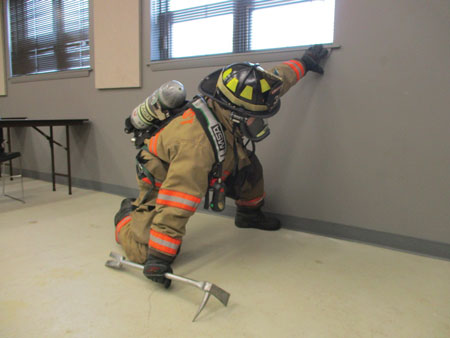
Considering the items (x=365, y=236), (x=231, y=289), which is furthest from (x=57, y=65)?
(x=365, y=236)

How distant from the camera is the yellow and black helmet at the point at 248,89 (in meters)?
1.61

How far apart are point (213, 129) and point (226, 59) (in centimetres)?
107

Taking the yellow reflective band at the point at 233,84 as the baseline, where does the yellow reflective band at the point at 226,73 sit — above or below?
above

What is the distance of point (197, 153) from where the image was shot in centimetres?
154

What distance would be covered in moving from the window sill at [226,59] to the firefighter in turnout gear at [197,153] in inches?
6.5

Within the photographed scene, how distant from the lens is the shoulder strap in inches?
63.4

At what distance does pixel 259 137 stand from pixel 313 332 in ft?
3.09

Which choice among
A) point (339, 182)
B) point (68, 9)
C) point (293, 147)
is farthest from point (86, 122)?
point (339, 182)

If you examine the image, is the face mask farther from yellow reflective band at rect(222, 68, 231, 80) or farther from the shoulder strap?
yellow reflective band at rect(222, 68, 231, 80)

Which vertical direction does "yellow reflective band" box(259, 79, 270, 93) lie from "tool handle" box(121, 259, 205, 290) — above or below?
above

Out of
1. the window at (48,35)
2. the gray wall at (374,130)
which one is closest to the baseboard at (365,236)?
the gray wall at (374,130)

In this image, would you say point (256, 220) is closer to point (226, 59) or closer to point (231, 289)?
point (231, 289)

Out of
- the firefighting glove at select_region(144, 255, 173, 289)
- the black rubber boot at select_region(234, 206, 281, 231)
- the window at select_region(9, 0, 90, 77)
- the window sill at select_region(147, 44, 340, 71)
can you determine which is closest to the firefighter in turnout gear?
the firefighting glove at select_region(144, 255, 173, 289)

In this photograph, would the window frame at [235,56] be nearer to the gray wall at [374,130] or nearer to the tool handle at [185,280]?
the gray wall at [374,130]
